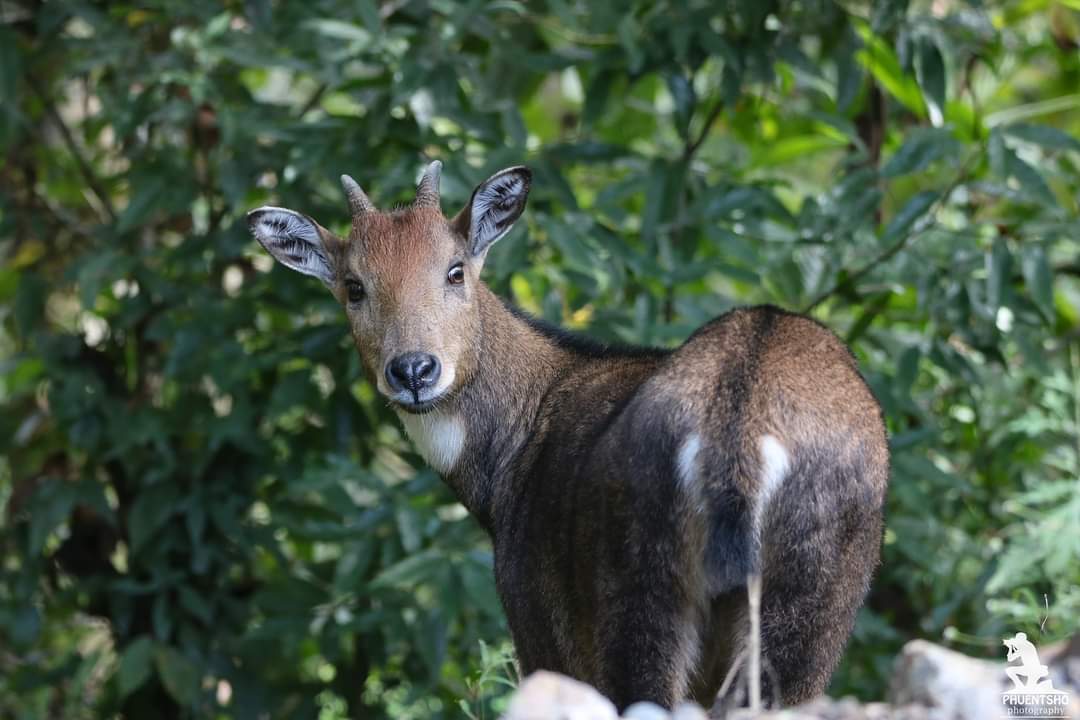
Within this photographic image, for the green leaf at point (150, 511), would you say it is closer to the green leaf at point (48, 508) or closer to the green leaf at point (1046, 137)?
the green leaf at point (48, 508)

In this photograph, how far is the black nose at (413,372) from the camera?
5230mm

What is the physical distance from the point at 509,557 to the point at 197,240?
3.43 meters

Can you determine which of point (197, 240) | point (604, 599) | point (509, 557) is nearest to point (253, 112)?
point (197, 240)

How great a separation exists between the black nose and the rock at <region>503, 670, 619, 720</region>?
83.1 inches

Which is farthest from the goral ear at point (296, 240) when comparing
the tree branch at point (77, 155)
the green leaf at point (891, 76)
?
the green leaf at point (891, 76)

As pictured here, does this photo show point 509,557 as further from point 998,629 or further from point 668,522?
point 998,629

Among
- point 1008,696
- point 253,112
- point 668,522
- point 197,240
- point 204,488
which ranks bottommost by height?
point 204,488

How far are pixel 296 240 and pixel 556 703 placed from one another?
3.31 meters

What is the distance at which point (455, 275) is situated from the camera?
5.63 m

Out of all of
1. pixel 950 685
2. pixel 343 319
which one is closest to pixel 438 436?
pixel 343 319

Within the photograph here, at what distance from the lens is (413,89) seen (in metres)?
6.79

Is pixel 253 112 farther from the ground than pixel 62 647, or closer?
farther from the ground
